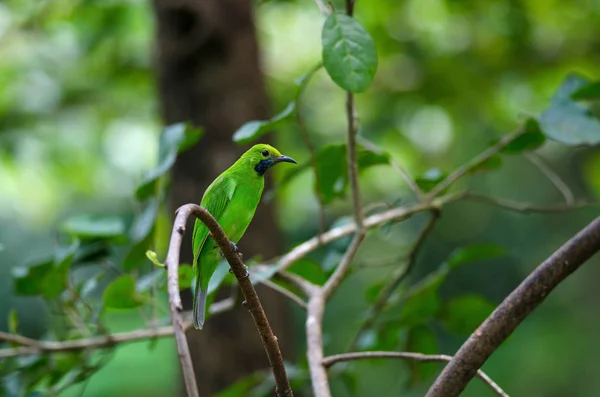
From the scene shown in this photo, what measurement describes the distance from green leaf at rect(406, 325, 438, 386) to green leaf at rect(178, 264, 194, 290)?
0.86m

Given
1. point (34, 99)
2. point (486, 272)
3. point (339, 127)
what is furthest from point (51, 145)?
point (486, 272)

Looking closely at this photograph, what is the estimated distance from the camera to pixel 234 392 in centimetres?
246

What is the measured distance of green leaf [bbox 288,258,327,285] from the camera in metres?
2.29

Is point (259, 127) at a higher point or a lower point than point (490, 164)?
higher

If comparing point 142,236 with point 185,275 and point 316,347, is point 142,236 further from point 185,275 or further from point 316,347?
point 316,347

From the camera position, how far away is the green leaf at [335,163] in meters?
2.33

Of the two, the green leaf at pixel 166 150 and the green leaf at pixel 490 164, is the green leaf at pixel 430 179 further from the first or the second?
the green leaf at pixel 166 150

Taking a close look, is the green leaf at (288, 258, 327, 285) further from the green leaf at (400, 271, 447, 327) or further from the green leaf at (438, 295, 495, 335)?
the green leaf at (438, 295, 495, 335)

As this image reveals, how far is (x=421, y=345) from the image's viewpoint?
2572 mm

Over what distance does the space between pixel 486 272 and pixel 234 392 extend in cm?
427

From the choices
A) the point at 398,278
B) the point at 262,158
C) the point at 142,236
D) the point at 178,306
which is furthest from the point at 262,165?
the point at 178,306

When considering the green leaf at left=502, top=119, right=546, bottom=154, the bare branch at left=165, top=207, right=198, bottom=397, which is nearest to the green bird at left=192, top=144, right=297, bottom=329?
the green leaf at left=502, top=119, right=546, bottom=154

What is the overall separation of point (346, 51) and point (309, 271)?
81 centimetres

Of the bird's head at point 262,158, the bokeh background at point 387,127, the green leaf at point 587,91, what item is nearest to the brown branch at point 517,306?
the bird's head at point 262,158
